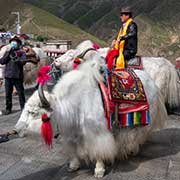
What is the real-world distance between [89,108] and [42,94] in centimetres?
57

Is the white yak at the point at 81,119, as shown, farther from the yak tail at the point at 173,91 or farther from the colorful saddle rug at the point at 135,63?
the yak tail at the point at 173,91

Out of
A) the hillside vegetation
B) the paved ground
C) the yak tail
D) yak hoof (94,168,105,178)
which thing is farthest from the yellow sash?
the hillside vegetation

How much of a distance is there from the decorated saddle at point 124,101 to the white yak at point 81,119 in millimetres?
88

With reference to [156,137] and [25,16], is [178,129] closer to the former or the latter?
[156,137]

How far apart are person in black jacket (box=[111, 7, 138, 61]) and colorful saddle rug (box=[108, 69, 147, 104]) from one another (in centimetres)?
154

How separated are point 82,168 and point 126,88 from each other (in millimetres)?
977

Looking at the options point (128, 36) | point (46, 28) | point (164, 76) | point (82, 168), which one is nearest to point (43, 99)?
point (82, 168)

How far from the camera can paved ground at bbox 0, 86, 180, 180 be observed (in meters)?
3.68

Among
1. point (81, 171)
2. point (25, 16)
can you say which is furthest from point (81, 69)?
point (25, 16)

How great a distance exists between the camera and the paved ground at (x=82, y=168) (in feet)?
12.1

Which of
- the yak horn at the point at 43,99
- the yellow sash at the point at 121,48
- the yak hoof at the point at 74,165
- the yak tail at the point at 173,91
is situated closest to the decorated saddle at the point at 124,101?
the yak hoof at the point at 74,165

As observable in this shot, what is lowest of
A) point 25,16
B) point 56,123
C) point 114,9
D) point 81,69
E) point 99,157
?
point 99,157

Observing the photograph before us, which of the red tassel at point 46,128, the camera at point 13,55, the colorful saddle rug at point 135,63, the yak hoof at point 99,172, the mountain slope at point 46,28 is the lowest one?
the yak hoof at point 99,172

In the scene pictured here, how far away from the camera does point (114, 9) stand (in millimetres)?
79750
